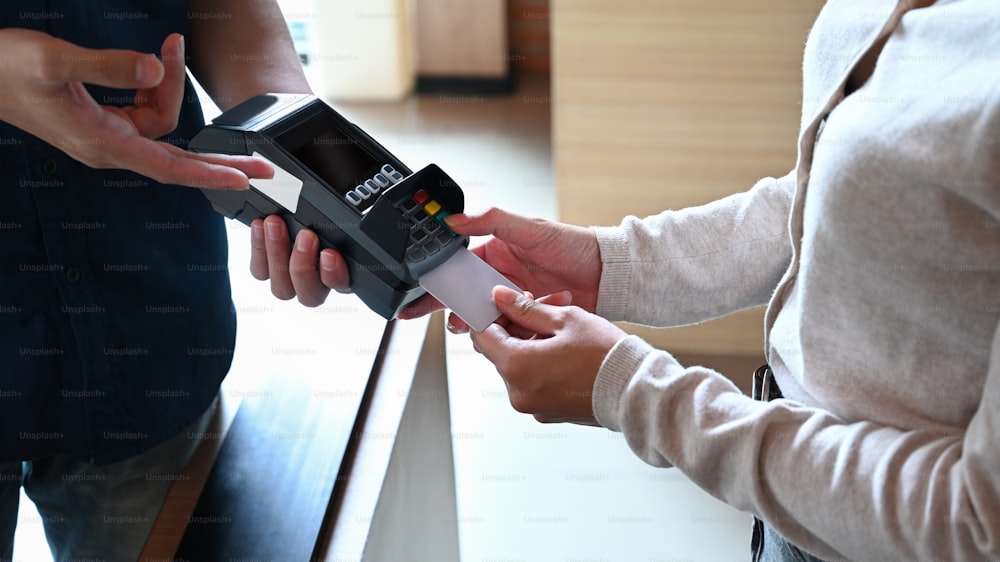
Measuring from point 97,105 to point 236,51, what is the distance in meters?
0.27

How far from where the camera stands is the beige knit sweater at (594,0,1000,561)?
516mm

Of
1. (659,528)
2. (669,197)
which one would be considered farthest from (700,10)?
(659,528)

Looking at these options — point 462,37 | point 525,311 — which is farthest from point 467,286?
point 462,37

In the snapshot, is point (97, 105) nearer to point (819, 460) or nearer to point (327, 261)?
point (327, 261)

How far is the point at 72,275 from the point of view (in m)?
0.79

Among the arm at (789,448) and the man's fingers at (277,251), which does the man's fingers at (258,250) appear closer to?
the man's fingers at (277,251)

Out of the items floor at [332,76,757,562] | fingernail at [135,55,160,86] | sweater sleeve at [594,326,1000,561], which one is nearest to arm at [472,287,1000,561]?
sweater sleeve at [594,326,1000,561]

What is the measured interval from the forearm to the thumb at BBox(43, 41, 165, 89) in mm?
281

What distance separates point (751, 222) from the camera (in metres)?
0.81

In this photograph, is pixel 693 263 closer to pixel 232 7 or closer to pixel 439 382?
pixel 439 382

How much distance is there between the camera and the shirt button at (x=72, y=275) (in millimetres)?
788

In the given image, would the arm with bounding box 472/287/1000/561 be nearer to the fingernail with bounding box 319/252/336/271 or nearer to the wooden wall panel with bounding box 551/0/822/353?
the fingernail with bounding box 319/252/336/271

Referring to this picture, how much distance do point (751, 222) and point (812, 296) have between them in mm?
216

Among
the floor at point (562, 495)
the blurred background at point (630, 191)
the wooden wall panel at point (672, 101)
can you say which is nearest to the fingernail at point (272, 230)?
the blurred background at point (630, 191)
